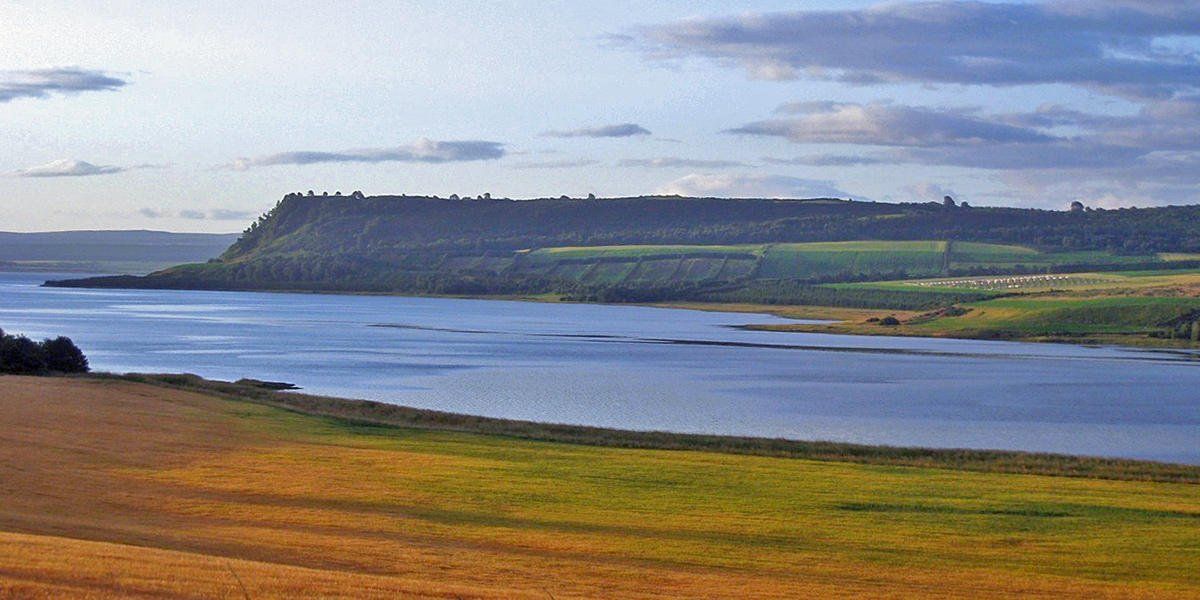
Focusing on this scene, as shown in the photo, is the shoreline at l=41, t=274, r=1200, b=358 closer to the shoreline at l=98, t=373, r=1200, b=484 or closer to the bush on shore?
the shoreline at l=98, t=373, r=1200, b=484

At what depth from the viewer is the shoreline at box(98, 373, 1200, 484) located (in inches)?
1547

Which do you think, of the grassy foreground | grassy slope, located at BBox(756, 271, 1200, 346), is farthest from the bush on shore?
grassy slope, located at BBox(756, 271, 1200, 346)

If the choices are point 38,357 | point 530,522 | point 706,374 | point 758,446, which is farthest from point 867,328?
point 530,522

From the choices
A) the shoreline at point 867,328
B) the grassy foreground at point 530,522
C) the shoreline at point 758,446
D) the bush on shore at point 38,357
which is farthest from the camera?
the shoreline at point 867,328

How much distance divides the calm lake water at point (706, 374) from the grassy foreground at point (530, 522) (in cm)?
1424

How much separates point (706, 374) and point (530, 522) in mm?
50860

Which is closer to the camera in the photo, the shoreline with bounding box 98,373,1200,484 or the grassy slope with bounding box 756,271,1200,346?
the shoreline with bounding box 98,373,1200,484

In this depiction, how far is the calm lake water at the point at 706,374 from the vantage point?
5381 centimetres

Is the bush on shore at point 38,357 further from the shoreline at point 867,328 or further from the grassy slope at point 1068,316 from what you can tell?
the grassy slope at point 1068,316

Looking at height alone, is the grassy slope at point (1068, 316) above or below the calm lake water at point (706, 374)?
above

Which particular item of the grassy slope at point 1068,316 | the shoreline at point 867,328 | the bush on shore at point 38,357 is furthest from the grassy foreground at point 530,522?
the grassy slope at point 1068,316

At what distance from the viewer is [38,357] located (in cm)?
5888

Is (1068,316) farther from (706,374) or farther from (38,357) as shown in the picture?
(38,357)

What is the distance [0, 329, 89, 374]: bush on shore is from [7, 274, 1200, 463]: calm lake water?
9909 millimetres
